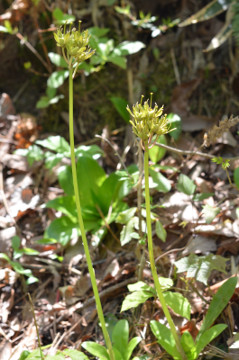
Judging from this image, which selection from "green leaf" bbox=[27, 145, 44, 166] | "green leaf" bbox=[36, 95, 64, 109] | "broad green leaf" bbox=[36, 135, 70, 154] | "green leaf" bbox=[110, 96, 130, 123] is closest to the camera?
"broad green leaf" bbox=[36, 135, 70, 154]

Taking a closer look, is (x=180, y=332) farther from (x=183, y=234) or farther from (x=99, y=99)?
(x=99, y=99)

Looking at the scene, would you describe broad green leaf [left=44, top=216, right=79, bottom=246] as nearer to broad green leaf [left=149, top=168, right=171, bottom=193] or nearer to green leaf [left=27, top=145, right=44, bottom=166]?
green leaf [left=27, top=145, right=44, bottom=166]

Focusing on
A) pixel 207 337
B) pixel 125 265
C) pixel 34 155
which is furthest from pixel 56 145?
pixel 207 337

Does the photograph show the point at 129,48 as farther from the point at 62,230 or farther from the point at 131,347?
the point at 131,347

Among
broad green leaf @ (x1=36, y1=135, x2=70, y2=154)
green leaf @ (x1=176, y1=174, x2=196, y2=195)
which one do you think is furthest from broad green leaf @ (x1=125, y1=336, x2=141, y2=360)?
broad green leaf @ (x1=36, y1=135, x2=70, y2=154)

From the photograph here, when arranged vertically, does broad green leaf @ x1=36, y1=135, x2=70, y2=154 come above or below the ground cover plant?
above

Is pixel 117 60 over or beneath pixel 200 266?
over
